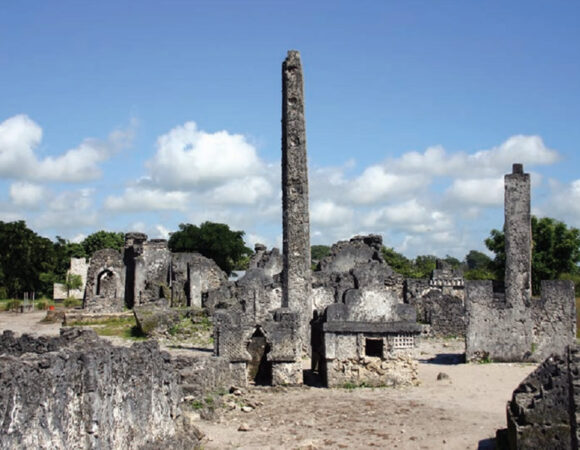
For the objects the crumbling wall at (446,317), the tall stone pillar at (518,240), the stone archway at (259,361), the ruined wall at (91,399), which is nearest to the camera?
the ruined wall at (91,399)

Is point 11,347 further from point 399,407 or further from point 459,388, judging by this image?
point 459,388

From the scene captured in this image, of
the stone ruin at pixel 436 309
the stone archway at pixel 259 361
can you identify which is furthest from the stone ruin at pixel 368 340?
the stone ruin at pixel 436 309

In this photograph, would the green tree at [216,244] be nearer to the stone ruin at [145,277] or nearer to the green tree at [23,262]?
the green tree at [23,262]

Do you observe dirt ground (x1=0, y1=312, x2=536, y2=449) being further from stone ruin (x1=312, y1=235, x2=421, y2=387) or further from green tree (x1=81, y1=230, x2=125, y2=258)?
green tree (x1=81, y1=230, x2=125, y2=258)

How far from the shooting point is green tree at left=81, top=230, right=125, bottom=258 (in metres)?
63.3

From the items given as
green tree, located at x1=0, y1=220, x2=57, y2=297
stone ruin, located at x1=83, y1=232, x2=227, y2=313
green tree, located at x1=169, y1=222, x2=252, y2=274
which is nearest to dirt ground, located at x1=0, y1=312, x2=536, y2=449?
stone ruin, located at x1=83, y1=232, x2=227, y2=313

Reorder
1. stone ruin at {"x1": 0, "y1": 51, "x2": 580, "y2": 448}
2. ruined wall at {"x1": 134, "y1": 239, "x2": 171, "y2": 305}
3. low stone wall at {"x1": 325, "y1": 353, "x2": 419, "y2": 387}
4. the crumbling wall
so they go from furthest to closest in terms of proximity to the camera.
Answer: ruined wall at {"x1": 134, "y1": 239, "x2": 171, "y2": 305} < the crumbling wall < low stone wall at {"x1": 325, "y1": 353, "x2": 419, "y2": 387} < stone ruin at {"x1": 0, "y1": 51, "x2": 580, "y2": 448}

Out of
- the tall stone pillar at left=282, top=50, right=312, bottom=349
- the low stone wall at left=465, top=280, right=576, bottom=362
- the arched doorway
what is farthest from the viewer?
the arched doorway

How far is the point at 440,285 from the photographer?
Answer: 97.5ft

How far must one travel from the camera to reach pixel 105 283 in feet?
105

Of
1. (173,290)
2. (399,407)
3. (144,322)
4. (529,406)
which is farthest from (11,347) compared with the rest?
(173,290)

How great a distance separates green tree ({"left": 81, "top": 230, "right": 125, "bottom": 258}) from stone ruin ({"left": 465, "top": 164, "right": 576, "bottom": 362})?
48.8m

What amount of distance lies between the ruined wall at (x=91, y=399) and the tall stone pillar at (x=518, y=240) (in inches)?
433

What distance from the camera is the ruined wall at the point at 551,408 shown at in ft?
27.3
